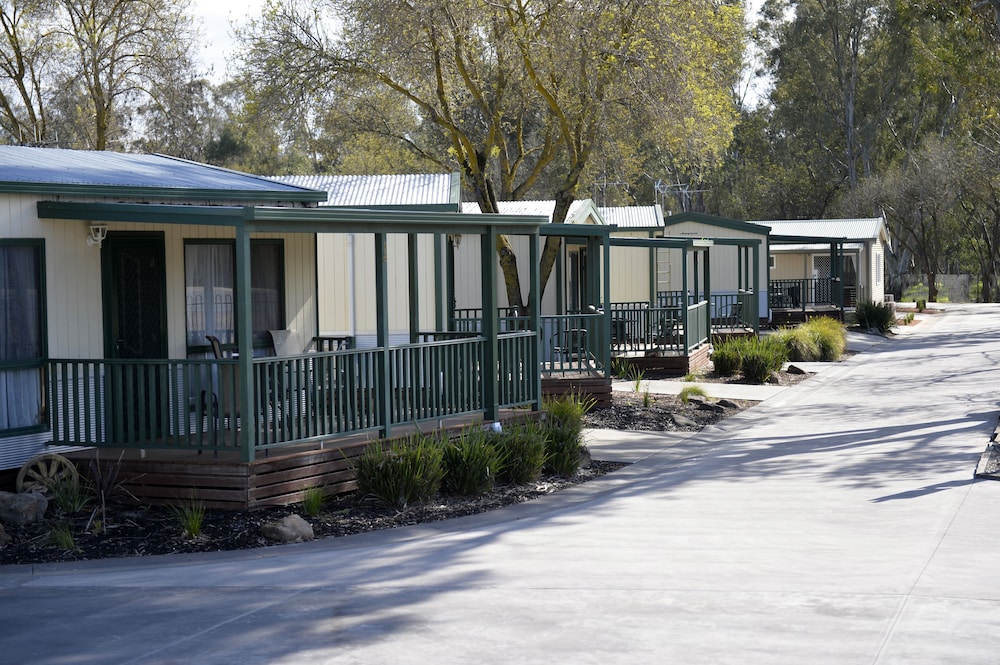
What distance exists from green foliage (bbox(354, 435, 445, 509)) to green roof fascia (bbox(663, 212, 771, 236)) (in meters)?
23.3

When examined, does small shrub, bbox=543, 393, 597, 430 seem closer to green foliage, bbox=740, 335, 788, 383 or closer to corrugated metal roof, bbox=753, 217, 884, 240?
green foliage, bbox=740, 335, 788, 383

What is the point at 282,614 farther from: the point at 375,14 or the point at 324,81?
the point at 324,81

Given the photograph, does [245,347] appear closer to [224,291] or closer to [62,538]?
[62,538]

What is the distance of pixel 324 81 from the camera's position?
2061 centimetres

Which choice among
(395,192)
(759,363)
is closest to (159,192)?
(395,192)

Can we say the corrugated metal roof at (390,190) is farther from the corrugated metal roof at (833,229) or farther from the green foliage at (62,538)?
the corrugated metal roof at (833,229)

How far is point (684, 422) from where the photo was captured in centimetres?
1570

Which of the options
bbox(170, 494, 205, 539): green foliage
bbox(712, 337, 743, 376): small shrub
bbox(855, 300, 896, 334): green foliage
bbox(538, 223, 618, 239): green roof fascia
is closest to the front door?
bbox(170, 494, 205, 539): green foliage

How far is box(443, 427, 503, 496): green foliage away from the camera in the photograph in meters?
10.9

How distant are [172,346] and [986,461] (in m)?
8.26

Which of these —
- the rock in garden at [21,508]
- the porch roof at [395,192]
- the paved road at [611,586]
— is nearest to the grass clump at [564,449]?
the paved road at [611,586]

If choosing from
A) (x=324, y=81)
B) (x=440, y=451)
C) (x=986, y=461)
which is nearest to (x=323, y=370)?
(x=440, y=451)

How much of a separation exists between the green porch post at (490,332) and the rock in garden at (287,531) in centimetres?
345

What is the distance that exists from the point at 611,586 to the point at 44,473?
5319 mm
